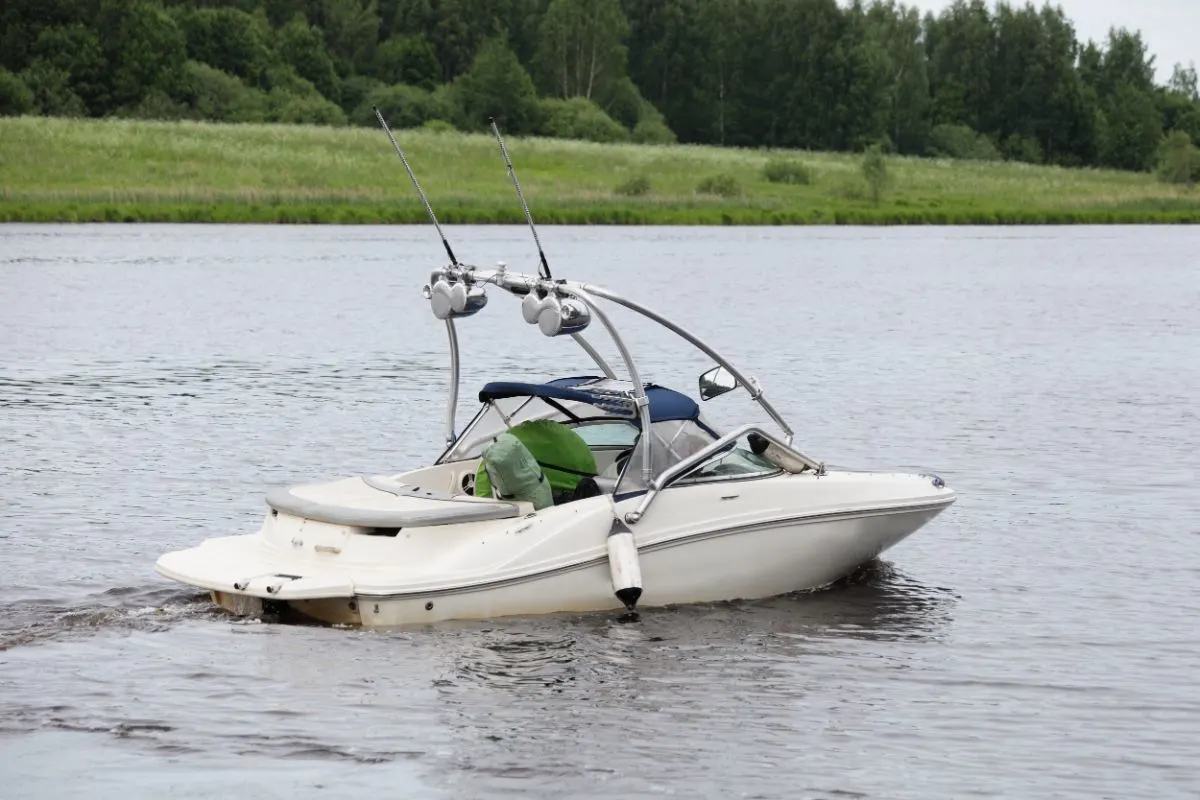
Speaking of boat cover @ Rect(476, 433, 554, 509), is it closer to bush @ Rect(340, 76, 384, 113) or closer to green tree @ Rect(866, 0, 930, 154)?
bush @ Rect(340, 76, 384, 113)

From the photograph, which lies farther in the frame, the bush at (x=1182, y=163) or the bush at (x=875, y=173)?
the bush at (x=1182, y=163)

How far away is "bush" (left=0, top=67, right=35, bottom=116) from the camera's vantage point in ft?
332

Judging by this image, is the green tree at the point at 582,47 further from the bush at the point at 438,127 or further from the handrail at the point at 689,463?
the handrail at the point at 689,463

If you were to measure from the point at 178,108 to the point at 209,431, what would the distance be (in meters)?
88.7

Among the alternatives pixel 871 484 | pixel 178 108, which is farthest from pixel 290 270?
pixel 178 108

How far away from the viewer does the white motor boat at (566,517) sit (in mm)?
12188

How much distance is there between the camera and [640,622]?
12961 mm

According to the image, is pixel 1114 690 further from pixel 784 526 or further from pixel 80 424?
pixel 80 424

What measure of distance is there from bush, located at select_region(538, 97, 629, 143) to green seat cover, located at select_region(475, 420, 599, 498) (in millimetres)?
100015

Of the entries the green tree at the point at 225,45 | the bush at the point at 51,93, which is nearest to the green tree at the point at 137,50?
the bush at the point at 51,93

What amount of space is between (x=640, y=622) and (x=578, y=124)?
103 m

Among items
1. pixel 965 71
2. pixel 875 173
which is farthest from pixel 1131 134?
pixel 875 173

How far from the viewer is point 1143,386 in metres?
28.5

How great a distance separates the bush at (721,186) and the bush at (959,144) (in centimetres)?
5667
